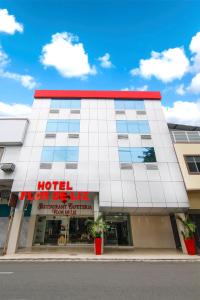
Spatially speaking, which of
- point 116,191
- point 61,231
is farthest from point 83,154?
point 61,231

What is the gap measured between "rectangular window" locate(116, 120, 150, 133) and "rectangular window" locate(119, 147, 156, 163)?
274cm

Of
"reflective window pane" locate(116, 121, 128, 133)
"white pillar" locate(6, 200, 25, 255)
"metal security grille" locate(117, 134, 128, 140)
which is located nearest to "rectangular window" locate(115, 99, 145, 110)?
"reflective window pane" locate(116, 121, 128, 133)

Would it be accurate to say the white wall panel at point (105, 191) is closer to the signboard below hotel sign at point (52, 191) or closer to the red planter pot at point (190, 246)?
the signboard below hotel sign at point (52, 191)

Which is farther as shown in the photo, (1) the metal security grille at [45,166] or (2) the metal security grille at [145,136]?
(2) the metal security grille at [145,136]

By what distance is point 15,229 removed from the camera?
16.8 m

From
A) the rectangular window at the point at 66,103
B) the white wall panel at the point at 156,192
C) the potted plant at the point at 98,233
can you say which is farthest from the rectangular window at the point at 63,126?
the potted plant at the point at 98,233

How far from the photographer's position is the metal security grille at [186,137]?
802 inches

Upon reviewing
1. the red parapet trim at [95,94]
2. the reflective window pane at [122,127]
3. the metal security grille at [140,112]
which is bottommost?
the reflective window pane at [122,127]

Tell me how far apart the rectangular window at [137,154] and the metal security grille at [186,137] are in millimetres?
3242

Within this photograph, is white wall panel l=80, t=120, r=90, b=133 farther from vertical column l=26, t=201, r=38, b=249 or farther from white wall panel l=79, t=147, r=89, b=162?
vertical column l=26, t=201, r=38, b=249

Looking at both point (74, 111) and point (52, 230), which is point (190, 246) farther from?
point (74, 111)

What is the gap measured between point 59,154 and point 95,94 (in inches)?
435

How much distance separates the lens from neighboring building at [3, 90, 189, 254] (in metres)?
17.3
